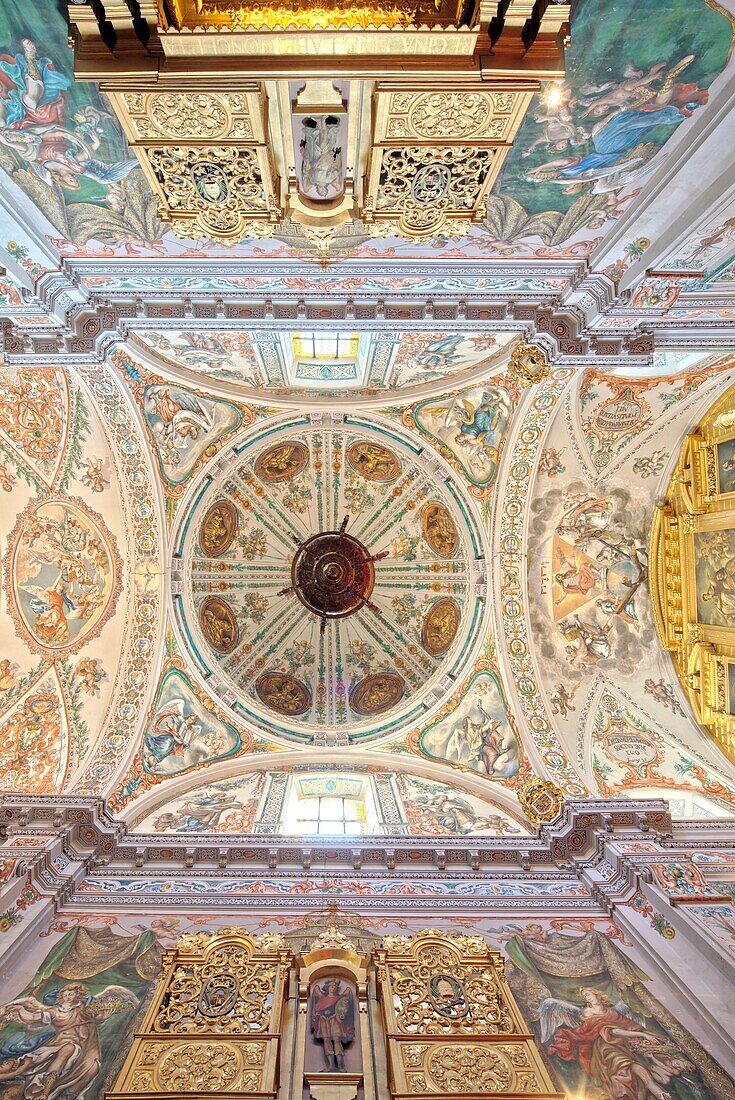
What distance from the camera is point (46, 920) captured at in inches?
326

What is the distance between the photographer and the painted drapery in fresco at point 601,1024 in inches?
243

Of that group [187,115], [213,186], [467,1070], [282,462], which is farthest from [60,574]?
[467,1070]

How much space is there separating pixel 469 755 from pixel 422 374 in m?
9.00

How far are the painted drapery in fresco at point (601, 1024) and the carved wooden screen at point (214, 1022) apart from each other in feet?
10.0

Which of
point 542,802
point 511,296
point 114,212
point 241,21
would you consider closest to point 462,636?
point 542,802

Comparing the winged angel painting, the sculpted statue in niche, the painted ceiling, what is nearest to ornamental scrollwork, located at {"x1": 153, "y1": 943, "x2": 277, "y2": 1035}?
the winged angel painting

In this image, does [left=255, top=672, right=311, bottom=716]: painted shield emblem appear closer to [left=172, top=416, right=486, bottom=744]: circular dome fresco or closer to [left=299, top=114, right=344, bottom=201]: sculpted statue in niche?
[left=172, top=416, right=486, bottom=744]: circular dome fresco

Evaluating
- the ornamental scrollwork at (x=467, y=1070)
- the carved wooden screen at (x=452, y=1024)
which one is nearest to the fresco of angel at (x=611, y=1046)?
the carved wooden screen at (x=452, y=1024)

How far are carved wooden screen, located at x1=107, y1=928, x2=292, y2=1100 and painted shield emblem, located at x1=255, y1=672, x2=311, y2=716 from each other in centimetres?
849

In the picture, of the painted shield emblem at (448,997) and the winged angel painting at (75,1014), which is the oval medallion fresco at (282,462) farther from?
the painted shield emblem at (448,997)

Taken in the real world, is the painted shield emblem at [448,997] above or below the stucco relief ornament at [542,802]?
below

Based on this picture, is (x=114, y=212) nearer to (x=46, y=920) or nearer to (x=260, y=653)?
(x=46, y=920)

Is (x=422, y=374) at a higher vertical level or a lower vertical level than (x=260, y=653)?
higher

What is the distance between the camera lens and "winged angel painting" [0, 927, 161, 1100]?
6.05 meters
